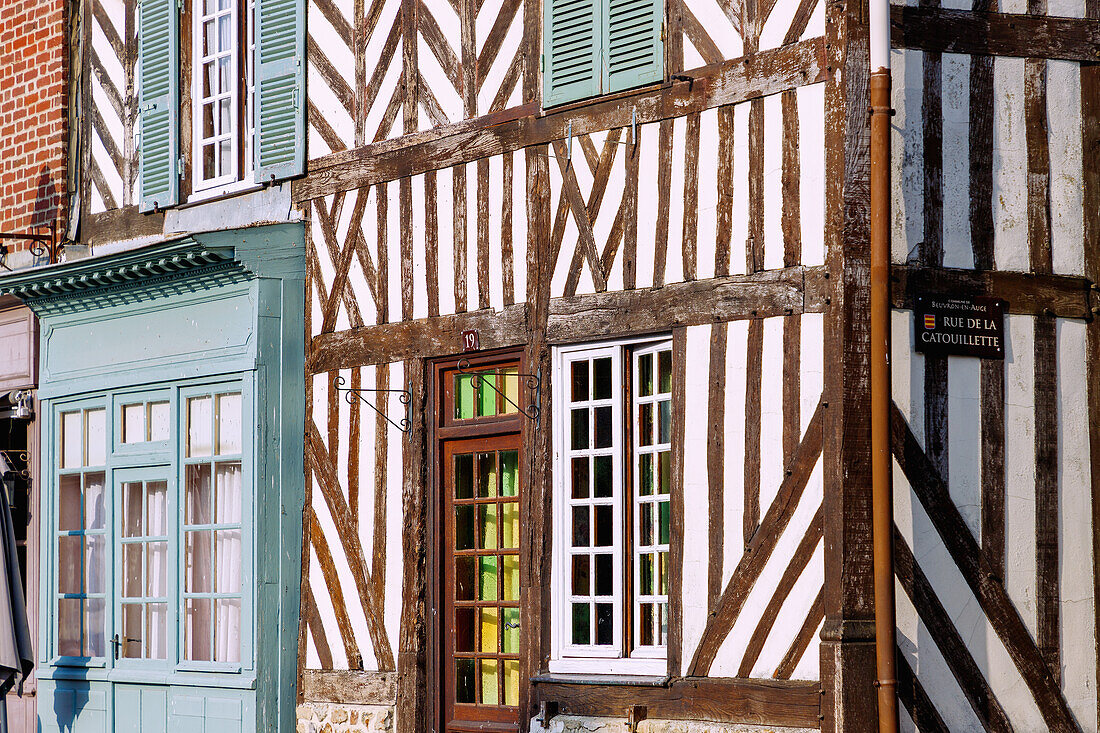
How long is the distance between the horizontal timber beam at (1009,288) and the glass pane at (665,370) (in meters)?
1.32

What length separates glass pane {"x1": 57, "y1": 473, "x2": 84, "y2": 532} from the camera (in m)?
11.3

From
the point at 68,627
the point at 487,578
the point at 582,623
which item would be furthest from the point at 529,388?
the point at 68,627

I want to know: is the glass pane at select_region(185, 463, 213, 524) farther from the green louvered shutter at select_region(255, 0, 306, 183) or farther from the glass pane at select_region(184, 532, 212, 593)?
the green louvered shutter at select_region(255, 0, 306, 183)

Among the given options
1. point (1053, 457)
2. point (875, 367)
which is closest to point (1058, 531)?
point (1053, 457)

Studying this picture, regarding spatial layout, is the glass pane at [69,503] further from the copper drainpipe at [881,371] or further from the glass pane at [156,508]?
the copper drainpipe at [881,371]

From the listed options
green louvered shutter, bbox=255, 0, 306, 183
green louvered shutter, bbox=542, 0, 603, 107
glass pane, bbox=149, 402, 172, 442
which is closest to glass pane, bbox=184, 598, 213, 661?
glass pane, bbox=149, 402, 172, 442

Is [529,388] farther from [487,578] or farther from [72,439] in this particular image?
[72,439]

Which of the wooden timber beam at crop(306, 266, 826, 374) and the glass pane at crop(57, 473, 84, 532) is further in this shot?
the glass pane at crop(57, 473, 84, 532)

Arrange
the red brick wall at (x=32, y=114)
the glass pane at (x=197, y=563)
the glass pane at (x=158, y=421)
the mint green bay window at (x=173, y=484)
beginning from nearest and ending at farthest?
the mint green bay window at (x=173, y=484) → the glass pane at (x=197, y=563) → the glass pane at (x=158, y=421) → the red brick wall at (x=32, y=114)

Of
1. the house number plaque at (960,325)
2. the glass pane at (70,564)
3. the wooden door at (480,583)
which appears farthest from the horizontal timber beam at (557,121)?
the glass pane at (70,564)

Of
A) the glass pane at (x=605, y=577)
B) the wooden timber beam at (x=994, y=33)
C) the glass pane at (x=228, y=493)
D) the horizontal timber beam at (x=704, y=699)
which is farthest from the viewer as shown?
the glass pane at (x=228, y=493)

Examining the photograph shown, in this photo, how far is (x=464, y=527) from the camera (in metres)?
8.94

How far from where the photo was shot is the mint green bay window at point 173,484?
979cm

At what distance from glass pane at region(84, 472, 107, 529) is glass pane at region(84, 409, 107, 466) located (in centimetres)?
11
